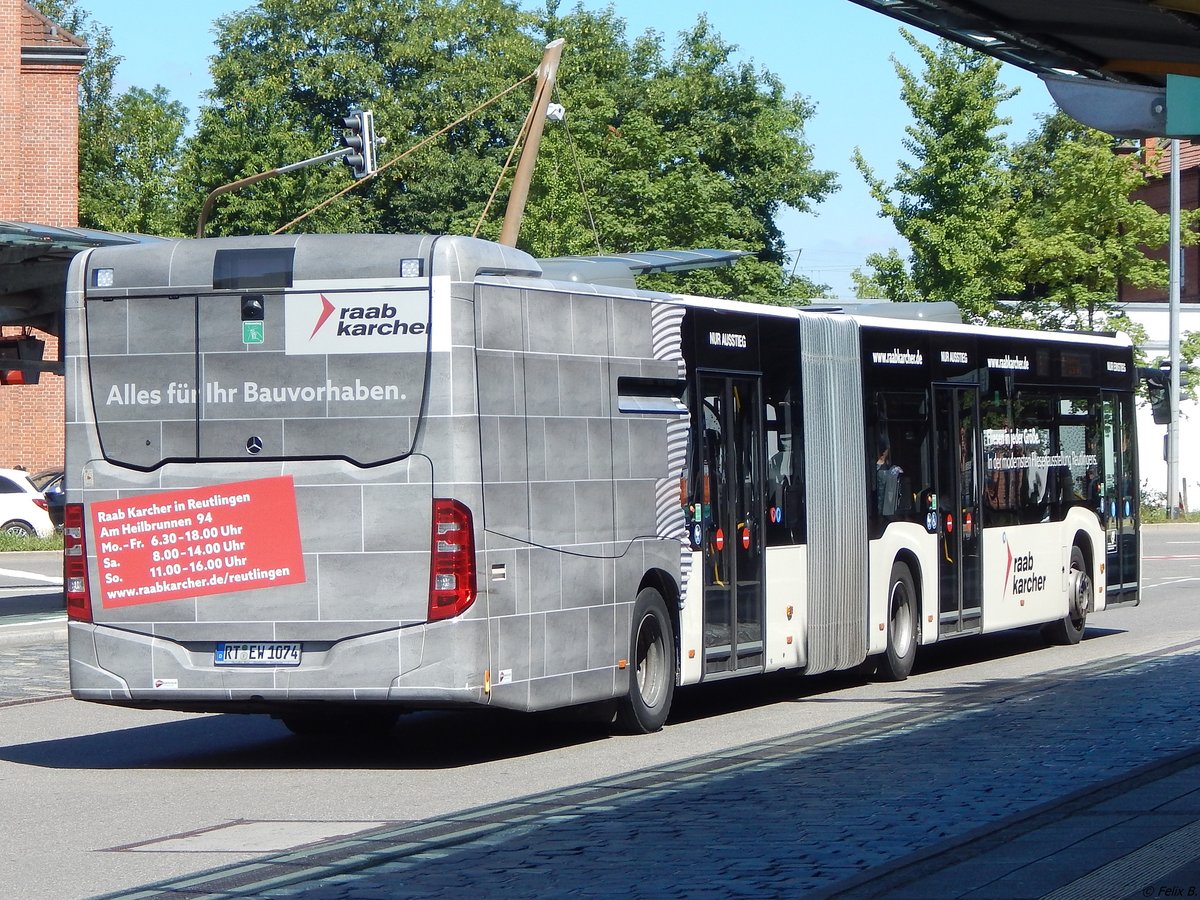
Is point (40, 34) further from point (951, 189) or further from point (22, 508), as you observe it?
point (951, 189)

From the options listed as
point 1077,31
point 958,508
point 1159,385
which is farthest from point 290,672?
point 1159,385

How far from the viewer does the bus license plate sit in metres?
10.8

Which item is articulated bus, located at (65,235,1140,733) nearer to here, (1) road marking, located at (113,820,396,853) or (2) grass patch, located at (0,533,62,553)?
(1) road marking, located at (113,820,396,853)

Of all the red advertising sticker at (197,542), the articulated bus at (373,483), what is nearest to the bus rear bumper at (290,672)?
the articulated bus at (373,483)

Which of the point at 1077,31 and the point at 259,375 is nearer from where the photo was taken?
the point at 1077,31

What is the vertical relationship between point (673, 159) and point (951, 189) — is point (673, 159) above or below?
above

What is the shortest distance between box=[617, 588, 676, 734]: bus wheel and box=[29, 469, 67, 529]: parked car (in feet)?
104

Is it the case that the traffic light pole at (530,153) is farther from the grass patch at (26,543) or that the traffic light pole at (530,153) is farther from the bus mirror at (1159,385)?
the grass patch at (26,543)

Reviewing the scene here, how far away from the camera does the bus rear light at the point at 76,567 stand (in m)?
11.3

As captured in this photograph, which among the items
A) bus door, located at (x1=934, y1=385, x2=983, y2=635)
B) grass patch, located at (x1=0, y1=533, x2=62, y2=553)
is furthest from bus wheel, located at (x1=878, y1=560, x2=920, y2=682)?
grass patch, located at (x1=0, y1=533, x2=62, y2=553)

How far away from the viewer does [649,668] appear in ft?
41.7

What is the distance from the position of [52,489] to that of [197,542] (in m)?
34.8

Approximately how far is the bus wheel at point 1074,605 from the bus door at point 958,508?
229 cm

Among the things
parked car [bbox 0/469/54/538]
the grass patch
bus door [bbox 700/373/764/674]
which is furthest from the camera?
parked car [bbox 0/469/54/538]
